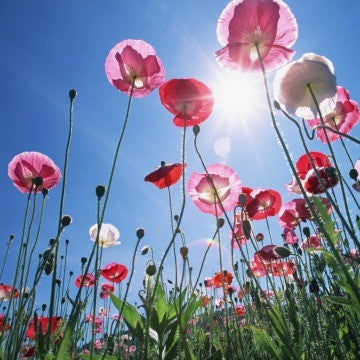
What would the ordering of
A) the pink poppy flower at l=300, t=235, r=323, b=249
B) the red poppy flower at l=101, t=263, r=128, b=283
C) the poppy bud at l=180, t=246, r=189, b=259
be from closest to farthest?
1. the poppy bud at l=180, t=246, r=189, b=259
2. the pink poppy flower at l=300, t=235, r=323, b=249
3. the red poppy flower at l=101, t=263, r=128, b=283

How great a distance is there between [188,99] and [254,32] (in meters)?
0.58

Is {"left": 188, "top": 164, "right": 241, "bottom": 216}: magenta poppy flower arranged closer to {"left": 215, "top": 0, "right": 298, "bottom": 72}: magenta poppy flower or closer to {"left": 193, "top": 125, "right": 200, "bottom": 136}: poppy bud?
{"left": 193, "top": 125, "right": 200, "bottom": 136}: poppy bud

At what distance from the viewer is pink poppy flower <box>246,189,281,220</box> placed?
3.14m

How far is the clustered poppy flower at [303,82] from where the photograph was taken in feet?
5.77

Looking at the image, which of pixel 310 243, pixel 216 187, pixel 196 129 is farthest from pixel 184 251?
pixel 310 243

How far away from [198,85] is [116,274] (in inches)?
116

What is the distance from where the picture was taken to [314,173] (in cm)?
263

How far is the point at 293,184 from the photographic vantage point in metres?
3.18

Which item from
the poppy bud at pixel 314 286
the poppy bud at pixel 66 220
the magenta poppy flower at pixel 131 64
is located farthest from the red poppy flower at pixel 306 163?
the poppy bud at pixel 66 220

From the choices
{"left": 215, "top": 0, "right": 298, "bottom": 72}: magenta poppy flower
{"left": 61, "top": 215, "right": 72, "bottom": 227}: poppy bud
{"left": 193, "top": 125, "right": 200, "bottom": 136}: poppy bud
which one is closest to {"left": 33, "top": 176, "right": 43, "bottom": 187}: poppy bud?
{"left": 61, "top": 215, "right": 72, "bottom": 227}: poppy bud

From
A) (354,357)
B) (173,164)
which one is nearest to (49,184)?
(173,164)

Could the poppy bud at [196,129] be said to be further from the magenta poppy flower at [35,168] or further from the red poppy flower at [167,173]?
the magenta poppy flower at [35,168]

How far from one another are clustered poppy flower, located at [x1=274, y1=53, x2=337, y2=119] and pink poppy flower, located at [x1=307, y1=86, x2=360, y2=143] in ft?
3.01

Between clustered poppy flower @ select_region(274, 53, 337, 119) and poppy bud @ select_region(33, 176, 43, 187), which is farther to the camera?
poppy bud @ select_region(33, 176, 43, 187)
